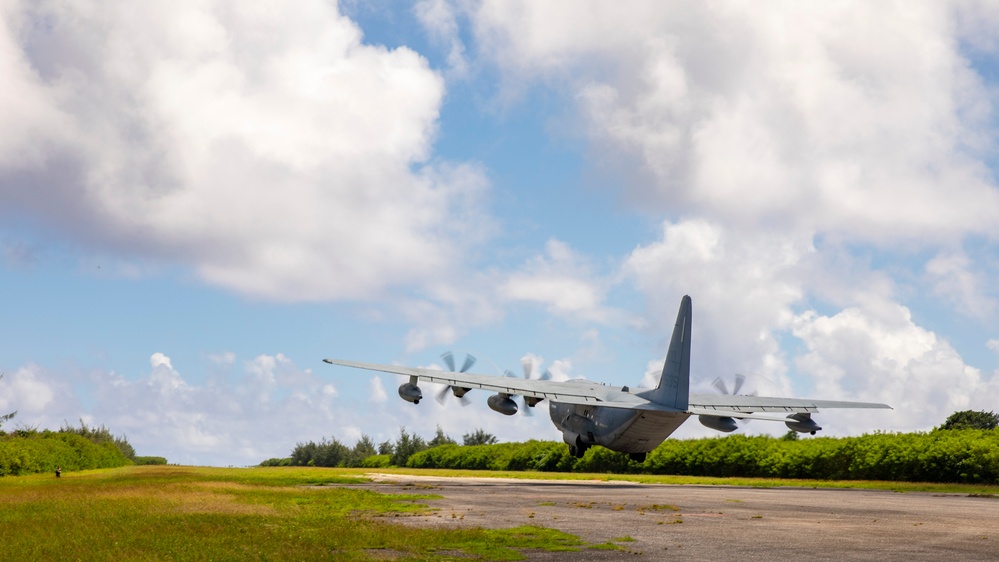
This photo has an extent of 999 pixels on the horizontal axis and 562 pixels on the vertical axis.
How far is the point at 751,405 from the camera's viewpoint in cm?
5031

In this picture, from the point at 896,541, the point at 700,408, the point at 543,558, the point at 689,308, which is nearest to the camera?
the point at 543,558

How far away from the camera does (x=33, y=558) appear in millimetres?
18875

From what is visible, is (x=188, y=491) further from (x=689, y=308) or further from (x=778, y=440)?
(x=778, y=440)

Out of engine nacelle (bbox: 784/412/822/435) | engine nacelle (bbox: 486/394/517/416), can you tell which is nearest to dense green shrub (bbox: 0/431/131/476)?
engine nacelle (bbox: 486/394/517/416)

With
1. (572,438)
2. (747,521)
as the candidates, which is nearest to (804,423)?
(572,438)

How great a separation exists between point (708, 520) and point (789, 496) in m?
13.0

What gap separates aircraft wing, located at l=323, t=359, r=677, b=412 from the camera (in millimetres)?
47281

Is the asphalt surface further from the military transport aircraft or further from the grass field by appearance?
the military transport aircraft

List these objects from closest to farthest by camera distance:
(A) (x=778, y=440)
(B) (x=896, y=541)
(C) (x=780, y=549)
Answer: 1. (C) (x=780, y=549)
2. (B) (x=896, y=541)
3. (A) (x=778, y=440)

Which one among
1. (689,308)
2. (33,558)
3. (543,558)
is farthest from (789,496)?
(33,558)

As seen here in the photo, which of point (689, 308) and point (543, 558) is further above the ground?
point (689, 308)

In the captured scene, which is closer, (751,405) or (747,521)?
(747,521)

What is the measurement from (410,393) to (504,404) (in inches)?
203

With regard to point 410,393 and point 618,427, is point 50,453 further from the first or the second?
point 618,427
